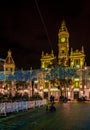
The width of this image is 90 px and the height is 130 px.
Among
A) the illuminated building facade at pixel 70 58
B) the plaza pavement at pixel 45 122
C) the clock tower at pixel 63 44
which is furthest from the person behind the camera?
the clock tower at pixel 63 44

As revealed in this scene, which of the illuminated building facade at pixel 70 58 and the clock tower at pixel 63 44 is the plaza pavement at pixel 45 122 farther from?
the clock tower at pixel 63 44

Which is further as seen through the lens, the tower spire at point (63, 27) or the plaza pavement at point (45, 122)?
the tower spire at point (63, 27)

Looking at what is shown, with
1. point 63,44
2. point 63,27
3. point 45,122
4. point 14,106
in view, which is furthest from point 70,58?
point 45,122

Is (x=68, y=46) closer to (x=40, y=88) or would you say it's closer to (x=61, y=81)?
(x=40, y=88)

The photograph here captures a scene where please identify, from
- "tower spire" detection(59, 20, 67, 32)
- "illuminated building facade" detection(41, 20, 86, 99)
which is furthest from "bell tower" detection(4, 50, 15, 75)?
"tower spire" detection(59, 20, 67, 32)

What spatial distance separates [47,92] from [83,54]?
21.5 metres

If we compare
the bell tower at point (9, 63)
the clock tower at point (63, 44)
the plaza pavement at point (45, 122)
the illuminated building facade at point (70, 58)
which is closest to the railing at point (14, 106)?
the plaza pavement at point (45, 122)

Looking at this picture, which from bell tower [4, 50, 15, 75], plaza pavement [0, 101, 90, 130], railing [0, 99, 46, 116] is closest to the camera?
plaza pavement [0, 101, 90, 130]

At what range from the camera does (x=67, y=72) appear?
2852 inches

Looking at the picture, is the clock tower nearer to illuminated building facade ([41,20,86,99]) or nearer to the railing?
illuminated building facade ([41,20,86,99])

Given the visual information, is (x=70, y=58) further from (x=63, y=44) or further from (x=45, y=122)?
(x=45, y=122)

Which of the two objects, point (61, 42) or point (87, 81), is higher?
point (61, 42)

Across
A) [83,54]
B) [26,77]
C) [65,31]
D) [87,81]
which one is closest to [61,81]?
[26,77]

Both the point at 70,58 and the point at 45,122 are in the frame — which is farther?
the point at 70,58
